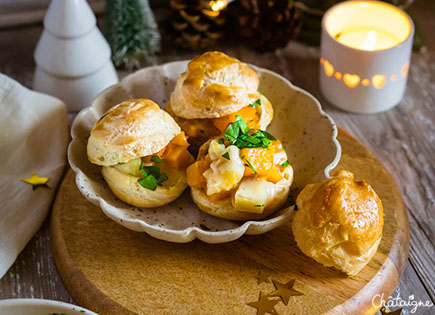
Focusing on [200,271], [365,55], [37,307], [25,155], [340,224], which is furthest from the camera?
[365,55]

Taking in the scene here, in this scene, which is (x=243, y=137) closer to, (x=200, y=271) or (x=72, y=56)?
(x=200, y=271)

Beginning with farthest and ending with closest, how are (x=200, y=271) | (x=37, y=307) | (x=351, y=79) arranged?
1. (x=351, y=79)
2. (x=200, y=271)
3. (x=37, y=307)

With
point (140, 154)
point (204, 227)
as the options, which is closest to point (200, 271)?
point (204, 227)

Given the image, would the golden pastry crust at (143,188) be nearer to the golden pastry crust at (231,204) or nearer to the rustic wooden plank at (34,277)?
the golden pastry crust at (231,204)

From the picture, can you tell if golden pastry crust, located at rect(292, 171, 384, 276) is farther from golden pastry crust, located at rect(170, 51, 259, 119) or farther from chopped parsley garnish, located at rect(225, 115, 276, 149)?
golden pastry crust, located at rect(170, 51, 259, 119)

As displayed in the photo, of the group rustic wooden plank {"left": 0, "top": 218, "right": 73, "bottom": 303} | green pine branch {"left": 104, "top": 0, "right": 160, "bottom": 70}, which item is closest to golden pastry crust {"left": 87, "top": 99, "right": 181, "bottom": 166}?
rustic wooden plank {"left": 0, "top": 218, "right": 73, "bottom": 303}

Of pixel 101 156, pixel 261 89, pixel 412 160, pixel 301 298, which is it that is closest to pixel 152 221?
pixel 101 156

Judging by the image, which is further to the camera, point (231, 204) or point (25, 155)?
point (25, 155)
